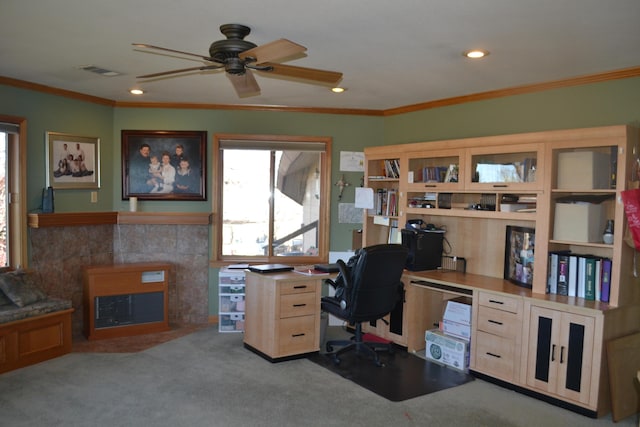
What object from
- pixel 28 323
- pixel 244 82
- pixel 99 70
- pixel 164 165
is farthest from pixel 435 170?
pixel 28 323

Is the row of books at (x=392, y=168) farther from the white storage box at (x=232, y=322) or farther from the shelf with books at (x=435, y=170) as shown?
the white storage box at (x=232, y=322)

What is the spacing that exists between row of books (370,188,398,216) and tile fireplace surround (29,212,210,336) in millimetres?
1867

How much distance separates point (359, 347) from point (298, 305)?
0.68 meters

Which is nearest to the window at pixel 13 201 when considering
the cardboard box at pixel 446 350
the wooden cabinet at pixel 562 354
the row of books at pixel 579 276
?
the cardboard box at pixel 446 350

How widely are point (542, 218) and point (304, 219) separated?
2783 millimetres

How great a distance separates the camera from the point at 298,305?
174 inches

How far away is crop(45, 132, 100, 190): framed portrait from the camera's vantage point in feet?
16.0

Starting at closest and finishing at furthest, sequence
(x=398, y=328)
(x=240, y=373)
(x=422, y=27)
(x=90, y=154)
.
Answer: (x=422, y=27) < (x=240, y=373) < (x=398, y=328) < (x=90, y=154)

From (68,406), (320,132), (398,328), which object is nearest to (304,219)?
(320,132)

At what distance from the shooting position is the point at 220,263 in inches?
220

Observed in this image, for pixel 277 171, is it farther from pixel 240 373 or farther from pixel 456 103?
pixel 240 373

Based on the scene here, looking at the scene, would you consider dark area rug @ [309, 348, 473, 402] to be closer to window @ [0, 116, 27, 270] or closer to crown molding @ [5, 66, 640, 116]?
crown molding @ [5, 66, 640, 116]

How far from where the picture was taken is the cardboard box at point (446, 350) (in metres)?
4.18

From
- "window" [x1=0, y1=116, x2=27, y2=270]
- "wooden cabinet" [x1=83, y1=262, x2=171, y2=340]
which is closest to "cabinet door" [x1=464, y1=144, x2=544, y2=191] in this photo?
"wooden cabinet" [x1=83, y1=262, x2=171, y2=340]
